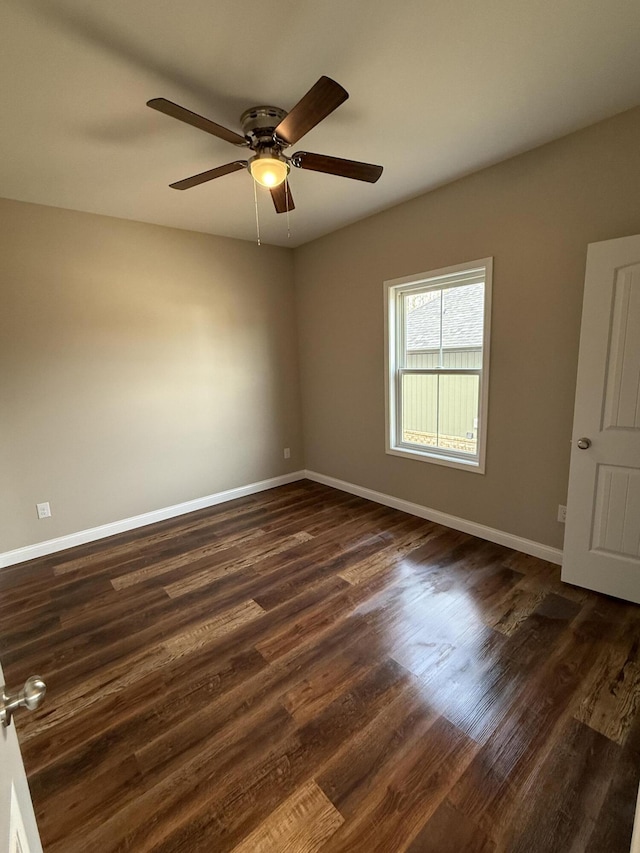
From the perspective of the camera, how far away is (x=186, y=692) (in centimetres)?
174

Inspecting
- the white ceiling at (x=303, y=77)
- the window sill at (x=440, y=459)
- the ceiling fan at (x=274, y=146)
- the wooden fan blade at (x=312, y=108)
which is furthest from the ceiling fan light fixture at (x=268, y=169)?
the window sill at (x=440, y=459)

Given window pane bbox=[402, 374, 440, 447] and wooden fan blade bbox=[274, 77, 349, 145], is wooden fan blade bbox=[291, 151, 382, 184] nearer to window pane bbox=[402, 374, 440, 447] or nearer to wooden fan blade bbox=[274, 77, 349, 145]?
wooden fan blade bbox=[274, 77, 349, 145]

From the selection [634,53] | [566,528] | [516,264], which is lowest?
[566,528]

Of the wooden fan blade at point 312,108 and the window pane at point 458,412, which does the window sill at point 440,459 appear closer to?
the window pane at point 458,412

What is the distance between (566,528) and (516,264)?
177 cm

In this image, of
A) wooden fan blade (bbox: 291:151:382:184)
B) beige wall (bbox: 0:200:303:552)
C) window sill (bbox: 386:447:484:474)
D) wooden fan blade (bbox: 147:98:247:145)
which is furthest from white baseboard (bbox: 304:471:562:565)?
wooden fan blade (bbox: 147:98:247:145)

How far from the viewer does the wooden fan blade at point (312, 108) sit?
1.37m

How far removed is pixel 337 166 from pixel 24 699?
7.49ft

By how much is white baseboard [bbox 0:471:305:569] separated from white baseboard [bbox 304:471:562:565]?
0.88m

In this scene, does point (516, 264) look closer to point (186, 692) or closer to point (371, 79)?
point (371, 79)

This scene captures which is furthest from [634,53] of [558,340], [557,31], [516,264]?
[558,340]

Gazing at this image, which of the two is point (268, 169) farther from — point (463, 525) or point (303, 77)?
point (463, 525)

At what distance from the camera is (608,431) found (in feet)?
7.08

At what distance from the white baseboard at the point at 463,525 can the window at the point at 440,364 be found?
470 millimetres
